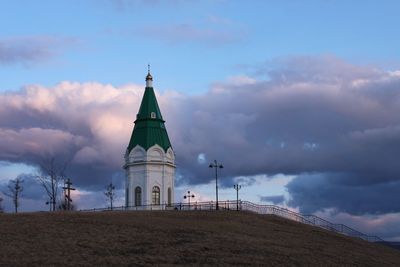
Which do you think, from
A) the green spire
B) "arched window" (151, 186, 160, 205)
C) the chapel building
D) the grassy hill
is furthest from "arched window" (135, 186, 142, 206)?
the grassy hill

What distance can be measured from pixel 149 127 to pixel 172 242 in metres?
41.0

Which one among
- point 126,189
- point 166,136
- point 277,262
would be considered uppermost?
point 166,136

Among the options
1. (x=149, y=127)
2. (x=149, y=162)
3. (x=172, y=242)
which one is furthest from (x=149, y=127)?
(x=172, y=242)

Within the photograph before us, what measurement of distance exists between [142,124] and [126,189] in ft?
28.6

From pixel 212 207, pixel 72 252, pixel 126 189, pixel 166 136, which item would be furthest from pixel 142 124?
pixel 72 252

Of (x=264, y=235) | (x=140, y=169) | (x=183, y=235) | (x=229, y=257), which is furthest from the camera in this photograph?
(x=140, y=169)

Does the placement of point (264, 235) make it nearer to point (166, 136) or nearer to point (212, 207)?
point (212, 207)

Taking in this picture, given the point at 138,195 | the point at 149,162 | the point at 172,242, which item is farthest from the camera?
the point at 138,195

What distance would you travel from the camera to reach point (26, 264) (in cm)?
3744

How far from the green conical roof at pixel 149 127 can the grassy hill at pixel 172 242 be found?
22.1 metres

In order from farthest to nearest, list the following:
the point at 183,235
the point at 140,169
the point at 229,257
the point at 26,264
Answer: the point at 140,169 < the point at 183,235 < the point at 229,257 < the point at 26,264

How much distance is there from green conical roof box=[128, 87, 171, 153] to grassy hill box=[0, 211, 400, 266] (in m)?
22.1

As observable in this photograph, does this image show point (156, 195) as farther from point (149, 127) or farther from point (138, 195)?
point (149, 127)

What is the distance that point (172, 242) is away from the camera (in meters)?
45.2
